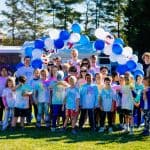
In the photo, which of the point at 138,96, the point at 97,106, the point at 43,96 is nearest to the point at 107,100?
the point at 97,106

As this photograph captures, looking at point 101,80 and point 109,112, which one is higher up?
point 101,80

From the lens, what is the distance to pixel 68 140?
9.78 m

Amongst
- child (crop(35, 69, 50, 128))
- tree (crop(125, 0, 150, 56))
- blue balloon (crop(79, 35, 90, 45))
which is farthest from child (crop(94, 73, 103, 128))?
tree (crop(125, 0, 150, 56))

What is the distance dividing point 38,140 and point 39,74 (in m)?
2.05

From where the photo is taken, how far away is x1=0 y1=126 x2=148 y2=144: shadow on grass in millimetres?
9812

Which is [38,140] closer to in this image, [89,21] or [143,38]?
[143,38]

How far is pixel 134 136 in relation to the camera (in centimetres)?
1025

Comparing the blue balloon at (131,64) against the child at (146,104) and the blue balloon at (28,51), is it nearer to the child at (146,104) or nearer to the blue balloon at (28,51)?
the child at (146,104)

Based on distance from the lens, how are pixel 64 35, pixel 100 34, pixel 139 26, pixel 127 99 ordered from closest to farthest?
pixel 127 99 → pixel 100 34 → pixel 64 35 → pixel 139 26

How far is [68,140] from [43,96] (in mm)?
1821

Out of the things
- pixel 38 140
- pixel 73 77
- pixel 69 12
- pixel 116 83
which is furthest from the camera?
pixel 69 12

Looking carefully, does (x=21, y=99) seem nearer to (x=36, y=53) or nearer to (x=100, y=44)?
(x=36, y=53)

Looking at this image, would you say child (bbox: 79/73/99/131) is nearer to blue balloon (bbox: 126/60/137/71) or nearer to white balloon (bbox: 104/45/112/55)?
blue balloon (bbox: 126/60/137/71)

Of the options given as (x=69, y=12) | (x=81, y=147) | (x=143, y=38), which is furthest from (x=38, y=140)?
(x=69, y=12)
